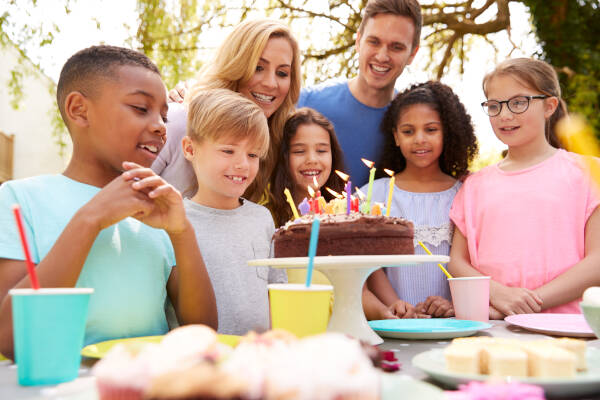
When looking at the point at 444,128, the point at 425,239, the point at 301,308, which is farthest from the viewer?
the point at 444,128

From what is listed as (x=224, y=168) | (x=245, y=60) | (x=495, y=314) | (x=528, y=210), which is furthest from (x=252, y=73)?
(x=495, y=314)

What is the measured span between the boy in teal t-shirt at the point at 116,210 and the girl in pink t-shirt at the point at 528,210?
1563 millimetres

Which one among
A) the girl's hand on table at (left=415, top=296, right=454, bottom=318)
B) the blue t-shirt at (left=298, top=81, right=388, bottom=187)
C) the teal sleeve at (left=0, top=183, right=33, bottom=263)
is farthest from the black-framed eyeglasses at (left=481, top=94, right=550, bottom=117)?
the teal sleeve at (left=0, top=183, right=33, bottom=263)

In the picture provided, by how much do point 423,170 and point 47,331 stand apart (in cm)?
265

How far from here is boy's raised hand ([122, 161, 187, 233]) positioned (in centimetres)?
142

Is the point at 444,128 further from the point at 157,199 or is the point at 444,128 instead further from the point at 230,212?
the point at 157,199

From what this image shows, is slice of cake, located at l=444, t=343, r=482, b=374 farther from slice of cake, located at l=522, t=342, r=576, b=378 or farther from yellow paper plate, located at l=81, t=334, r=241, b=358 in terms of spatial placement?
yellow paper plate, located at l=81, t=334, r=241, b=358

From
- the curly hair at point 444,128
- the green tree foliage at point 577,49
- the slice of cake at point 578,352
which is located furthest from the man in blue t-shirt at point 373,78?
the slice of cake at point 578,352

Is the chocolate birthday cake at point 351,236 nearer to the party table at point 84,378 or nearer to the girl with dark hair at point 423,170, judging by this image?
the party table at point 84,378

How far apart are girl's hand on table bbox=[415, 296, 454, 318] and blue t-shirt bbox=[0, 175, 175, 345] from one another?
1228 millimetres

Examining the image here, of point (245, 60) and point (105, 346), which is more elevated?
point (245, 60)

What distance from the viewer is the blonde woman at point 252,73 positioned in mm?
2803

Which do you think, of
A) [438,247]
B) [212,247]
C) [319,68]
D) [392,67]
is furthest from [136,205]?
[319,68]

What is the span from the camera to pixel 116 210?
4.60ft
